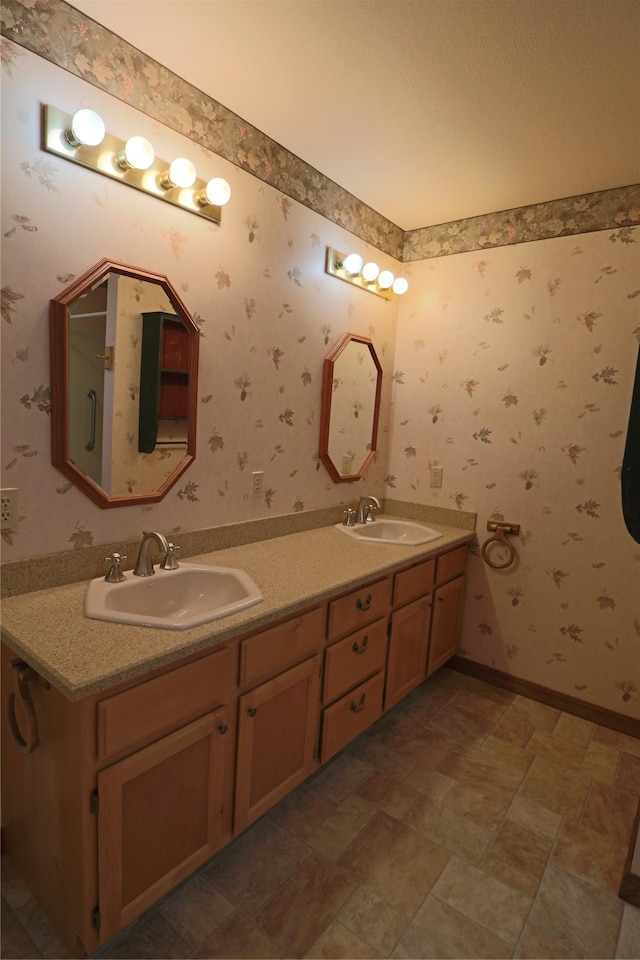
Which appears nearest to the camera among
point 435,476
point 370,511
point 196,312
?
point 196,312

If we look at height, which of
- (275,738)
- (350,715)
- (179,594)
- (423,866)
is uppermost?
(179,594)

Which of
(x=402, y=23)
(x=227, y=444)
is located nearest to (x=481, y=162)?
(x=402, y=23)

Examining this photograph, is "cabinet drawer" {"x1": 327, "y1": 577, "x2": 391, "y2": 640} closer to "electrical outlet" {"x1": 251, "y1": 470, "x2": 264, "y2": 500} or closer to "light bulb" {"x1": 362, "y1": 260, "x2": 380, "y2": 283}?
"electrical outlet" {"x1": 251, "y1": 470, "x2": 264, "y2": 500}

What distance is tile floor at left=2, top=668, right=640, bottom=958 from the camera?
53.6 inches

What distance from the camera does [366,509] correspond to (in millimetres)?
2654

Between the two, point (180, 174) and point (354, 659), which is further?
point (354, 659)

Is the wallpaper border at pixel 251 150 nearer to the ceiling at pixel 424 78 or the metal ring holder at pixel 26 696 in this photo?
the ceiling at pixel 424 78

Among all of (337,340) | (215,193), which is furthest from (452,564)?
(215,193)

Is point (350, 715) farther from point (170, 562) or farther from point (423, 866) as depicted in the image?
point (170, 562)

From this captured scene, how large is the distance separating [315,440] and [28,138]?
1.51 metres

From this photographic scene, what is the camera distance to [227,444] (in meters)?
2.01

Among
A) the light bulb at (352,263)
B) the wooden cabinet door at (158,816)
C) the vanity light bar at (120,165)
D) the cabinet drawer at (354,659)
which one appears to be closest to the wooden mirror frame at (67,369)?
the vanity light bar at (120,165)

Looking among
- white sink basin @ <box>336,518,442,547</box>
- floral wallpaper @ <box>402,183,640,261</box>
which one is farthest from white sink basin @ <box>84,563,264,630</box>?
floral wallpaper @ <box>402,183,640,261</box>

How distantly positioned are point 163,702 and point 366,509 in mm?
1590
